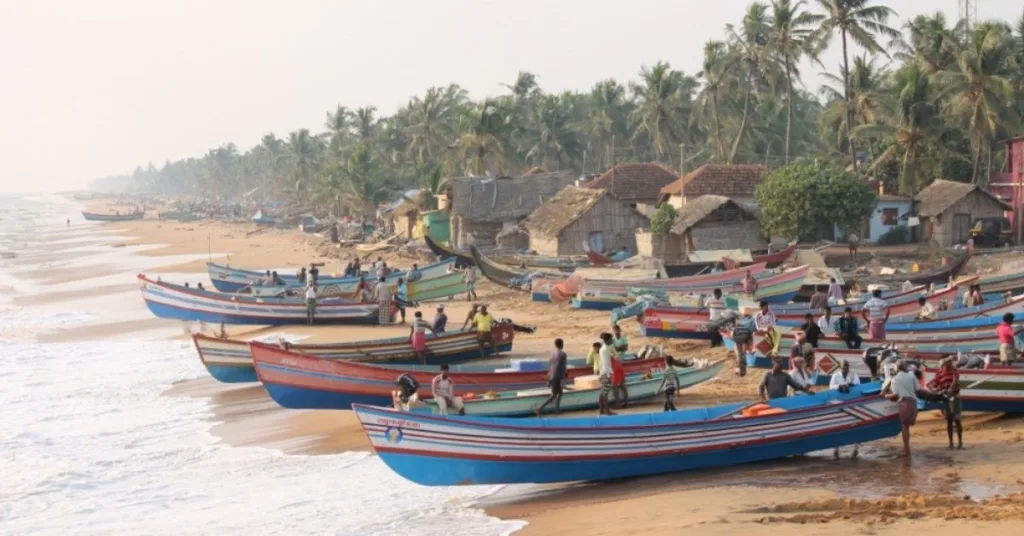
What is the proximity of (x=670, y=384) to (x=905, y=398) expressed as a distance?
12.1 ft

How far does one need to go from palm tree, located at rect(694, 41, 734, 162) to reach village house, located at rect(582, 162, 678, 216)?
969 cm

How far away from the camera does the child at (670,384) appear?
1440cm

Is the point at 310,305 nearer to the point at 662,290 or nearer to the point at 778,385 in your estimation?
the point at 662,290

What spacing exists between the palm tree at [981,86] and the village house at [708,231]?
8.41 metres

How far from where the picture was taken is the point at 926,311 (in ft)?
64.8

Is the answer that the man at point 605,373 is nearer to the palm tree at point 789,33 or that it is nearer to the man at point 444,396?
the man at point 444,396

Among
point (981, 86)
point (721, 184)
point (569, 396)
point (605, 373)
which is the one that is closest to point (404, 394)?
point (569, 396)

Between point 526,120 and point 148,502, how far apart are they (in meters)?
53.4

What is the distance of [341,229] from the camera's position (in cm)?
6019

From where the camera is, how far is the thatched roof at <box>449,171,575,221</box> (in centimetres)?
4272

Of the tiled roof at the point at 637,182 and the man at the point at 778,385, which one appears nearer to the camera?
the man at the point at 778,385

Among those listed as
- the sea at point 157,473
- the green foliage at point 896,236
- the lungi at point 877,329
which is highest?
the green foliage at point 896,236

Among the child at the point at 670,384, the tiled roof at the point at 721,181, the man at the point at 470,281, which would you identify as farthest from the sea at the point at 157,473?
the tiled roof at the point at 721,181

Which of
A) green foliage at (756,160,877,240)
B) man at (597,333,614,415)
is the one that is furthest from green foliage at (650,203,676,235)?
man at (597,333,614,415)
